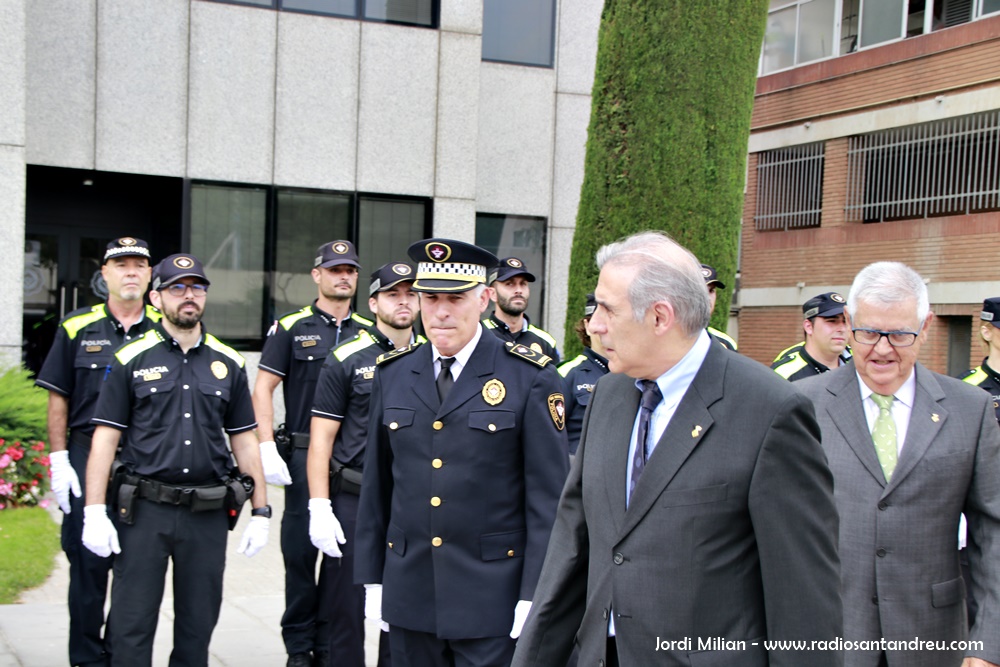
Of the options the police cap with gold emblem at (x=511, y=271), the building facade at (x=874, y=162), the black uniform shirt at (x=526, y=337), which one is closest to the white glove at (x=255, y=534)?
the black uniform shirt at (x=526, y=337)

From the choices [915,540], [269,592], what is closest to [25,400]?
[269,592]

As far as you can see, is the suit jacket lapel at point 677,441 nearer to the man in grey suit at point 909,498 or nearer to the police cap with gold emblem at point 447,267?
the man in grey suit at point 909,498

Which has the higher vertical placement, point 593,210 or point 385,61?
point 385,61

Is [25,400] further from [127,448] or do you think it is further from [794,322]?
[794,322]

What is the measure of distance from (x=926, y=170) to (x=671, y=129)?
10271mm

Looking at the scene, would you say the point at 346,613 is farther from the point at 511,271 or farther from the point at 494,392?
the point at 511,271

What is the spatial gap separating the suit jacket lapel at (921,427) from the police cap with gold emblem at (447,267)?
1812mm

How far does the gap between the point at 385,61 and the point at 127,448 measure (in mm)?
9751

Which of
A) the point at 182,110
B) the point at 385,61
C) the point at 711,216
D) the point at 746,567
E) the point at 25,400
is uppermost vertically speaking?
the point at 385,61

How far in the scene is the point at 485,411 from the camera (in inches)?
171

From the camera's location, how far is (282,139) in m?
14.0

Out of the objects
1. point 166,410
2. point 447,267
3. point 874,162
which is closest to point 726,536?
point 447,267

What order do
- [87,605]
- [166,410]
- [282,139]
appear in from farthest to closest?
[282,139] → [87,605] → [166,410]

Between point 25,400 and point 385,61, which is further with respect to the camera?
point 385,61
